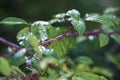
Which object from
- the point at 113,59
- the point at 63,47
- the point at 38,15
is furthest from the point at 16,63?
the point at 38,15

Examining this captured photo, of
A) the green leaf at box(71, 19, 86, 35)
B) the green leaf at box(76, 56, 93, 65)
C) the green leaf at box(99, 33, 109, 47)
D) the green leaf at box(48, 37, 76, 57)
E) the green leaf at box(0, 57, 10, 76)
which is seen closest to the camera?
the green leaf at box(0, 57, 10, 76)

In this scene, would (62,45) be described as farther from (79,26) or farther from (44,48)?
(44,48)

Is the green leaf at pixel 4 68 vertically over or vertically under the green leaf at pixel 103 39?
under

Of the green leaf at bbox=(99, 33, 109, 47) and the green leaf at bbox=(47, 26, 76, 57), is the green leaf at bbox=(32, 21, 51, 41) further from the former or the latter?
the green leaf at bbox=(99, 33, 109, 47)

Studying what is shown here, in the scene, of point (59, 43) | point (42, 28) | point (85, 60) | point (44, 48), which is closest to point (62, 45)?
point (59, 43)

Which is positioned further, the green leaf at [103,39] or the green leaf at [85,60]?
the green leaf at [85,60]

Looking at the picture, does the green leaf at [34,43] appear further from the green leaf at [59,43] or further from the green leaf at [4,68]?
the green leaf at [59,43]

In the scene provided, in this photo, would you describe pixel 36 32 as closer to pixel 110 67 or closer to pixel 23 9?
pixel 110 67

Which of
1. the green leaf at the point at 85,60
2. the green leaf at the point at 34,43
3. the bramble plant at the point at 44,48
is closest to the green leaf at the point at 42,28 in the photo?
the bramble plant at the point at 44,48

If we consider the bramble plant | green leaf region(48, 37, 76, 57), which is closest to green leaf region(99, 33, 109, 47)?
the bramble plant

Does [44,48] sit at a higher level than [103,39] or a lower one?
lower

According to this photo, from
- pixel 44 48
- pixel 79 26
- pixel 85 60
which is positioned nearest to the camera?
pixel 44 48
